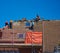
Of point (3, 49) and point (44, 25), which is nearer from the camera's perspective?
point (44, 25)

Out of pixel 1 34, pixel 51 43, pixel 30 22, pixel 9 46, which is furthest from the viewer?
pixel 30 22

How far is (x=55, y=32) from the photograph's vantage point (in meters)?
28.5

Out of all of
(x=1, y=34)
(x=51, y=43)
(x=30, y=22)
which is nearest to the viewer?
(x=51, y=43)

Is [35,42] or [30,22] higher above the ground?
[30,22]

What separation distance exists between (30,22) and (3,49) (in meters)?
15.4

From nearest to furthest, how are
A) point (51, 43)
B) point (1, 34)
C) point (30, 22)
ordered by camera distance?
1. point (51, 43)
2. point (1, 34)
3. point (30, 22)

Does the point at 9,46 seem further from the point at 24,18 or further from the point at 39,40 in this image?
the point at 24,18

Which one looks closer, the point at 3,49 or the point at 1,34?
the point at 3,49

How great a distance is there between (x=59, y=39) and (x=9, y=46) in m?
6.97

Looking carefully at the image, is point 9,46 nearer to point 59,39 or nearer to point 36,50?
point 36,50

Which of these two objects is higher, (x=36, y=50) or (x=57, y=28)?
(x=57, y=28)

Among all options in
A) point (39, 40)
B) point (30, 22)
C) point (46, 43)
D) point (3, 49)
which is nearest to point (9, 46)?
point (3, 49)

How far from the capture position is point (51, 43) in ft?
92.7

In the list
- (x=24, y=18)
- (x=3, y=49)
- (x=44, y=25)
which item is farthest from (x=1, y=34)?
(x=24, y=18)
